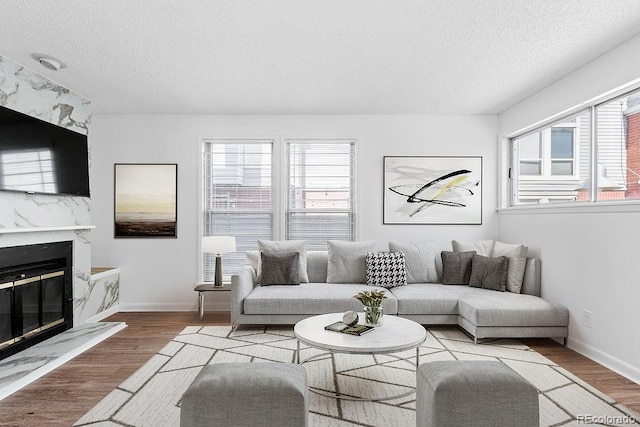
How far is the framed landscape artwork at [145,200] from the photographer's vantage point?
4992 mm

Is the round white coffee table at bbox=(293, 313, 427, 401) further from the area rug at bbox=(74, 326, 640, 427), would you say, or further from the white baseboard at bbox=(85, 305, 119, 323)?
the white baseboard at bbox=(85, 305, 119, 323)

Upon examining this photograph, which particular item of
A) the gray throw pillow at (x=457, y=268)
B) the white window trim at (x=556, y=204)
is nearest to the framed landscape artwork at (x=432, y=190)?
the white window trim at (x=556, y=204)

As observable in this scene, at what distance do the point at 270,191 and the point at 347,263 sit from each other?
144 centimetres

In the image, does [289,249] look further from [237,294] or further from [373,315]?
[373,315]

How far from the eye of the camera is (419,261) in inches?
182

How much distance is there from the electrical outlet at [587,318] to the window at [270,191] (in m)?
2.62

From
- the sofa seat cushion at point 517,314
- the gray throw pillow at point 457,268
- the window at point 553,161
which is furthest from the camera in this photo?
the gray throw pillow at point 457,268

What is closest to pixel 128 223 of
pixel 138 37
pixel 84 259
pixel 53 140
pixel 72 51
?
pixel 84 259

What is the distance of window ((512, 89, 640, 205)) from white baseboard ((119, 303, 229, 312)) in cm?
402

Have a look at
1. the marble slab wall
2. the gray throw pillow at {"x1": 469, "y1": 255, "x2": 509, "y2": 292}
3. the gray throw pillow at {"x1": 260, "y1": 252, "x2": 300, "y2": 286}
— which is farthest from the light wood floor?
the gray throw pillow at {"x1": 260, "y1": 252, "x2": 300, "y2": 286}

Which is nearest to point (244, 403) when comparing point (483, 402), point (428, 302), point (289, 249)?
point (483, 402)

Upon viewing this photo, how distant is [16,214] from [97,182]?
1804 millimetres

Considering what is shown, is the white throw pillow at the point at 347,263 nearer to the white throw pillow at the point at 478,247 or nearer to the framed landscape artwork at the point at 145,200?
the white throw pillow at the point at 478,247

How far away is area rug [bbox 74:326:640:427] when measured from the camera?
2.31 metres
